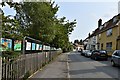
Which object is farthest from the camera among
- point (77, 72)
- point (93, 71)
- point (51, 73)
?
point (93, 71)

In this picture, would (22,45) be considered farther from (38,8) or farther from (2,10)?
(38,8)

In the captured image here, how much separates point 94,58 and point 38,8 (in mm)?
17064

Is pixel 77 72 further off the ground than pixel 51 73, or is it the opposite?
pixel 51 73

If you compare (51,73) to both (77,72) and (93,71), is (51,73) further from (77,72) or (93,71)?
(93,71)

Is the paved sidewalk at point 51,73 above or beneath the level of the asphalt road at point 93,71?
above

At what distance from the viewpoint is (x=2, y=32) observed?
703cm

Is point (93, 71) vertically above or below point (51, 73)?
below

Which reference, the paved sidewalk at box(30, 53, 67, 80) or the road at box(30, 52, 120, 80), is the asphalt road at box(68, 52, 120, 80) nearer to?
the road at box(30, 52, 120, 80)

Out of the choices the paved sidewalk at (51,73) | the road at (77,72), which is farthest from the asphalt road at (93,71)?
the paved sidewalk at (51,73)

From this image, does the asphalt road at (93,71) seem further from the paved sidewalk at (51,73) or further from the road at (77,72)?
the paved sidewalk at (51,73)

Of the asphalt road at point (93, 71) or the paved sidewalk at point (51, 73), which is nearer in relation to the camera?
the paved sidewalk at point (51, 73)

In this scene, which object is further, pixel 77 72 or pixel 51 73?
pixel 77 72

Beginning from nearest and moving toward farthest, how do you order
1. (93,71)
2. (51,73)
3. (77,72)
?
(51,73) → (77,72) → (93,71)

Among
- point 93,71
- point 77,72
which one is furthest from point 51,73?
point 93,71
